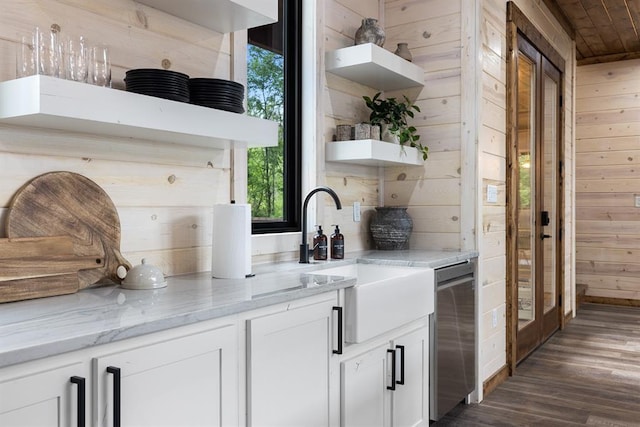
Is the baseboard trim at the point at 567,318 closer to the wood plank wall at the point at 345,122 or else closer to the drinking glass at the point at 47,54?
the wood plank wall at the point at 345,122

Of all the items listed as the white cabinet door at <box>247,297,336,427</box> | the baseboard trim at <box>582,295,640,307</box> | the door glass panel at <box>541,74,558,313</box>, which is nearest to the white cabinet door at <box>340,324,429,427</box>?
the white cabinet door at <box>247,297,336,427</box>

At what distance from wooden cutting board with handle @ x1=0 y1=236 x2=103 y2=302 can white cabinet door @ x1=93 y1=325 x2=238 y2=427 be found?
1.49 ft

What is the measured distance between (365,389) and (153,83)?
4.38 ft

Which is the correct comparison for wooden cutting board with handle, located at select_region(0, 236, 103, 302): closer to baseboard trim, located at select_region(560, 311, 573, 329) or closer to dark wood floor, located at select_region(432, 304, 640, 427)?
dark wood floor, located at select_region(432, 304, 640, 427)

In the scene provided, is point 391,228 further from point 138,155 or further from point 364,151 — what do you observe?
point 138,155

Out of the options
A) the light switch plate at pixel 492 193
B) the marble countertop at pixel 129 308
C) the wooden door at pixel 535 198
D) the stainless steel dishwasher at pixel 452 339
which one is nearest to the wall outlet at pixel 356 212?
the stainless steel dishwasher at pixel 452 339

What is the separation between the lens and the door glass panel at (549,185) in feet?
15.0

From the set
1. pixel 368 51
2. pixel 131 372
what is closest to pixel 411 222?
pixel 368 51

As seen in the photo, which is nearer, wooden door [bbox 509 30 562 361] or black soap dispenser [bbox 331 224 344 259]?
black soap dispenser [bbox 331 224 344 259]

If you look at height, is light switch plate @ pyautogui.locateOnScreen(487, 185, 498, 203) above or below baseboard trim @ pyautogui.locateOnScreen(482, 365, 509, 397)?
above

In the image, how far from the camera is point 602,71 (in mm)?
6371

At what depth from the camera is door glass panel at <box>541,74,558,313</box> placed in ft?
15.0

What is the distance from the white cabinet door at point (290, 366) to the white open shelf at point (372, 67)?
1449 millimetres

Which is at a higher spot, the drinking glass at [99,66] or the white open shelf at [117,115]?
the drinking glass at [99,66]
